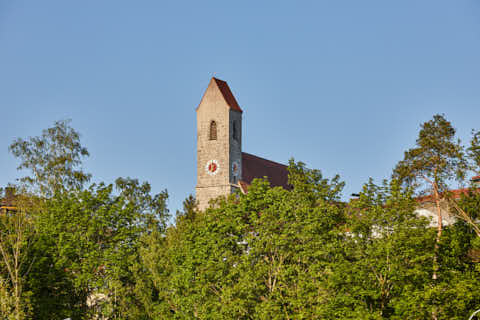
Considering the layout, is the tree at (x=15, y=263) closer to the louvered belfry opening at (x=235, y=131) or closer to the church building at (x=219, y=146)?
the church building at (x=219, y=146)

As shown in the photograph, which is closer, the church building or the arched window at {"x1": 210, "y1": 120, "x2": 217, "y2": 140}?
the church building

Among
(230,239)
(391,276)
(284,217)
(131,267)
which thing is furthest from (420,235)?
(131,267)

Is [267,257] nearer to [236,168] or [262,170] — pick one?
[236,168]

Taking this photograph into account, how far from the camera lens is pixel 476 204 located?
1652 inches

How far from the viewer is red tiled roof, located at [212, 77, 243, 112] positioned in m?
81.4

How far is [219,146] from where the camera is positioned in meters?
79.9

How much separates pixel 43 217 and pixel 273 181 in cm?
4569

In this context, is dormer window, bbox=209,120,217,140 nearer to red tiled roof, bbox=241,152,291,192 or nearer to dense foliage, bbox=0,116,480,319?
red tiled roof, bbox=241,152,291,192

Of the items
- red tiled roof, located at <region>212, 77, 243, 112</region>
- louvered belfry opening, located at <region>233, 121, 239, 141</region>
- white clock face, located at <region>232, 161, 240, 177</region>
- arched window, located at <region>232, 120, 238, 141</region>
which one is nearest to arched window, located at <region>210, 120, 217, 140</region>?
Answer: arched window, located at <region>232, 120, 238, 141</region>

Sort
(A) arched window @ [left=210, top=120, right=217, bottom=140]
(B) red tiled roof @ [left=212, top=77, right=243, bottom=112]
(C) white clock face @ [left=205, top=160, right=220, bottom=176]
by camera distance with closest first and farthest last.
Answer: (C) white clock face @ [left=205, top=160, right=220, bottom=176] < (A) arched window @ [left=210, top=120, right=217, bottom=140] < (B) red tiled roof @ [left=212, top=77, right=243, bottom=112]

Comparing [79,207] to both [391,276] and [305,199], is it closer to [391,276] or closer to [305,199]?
[305,199]

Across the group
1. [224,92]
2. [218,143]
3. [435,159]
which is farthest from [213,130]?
[435,159]

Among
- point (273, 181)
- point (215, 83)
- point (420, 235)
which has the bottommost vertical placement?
point (420, 235)

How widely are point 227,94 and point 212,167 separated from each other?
29.5 ft
